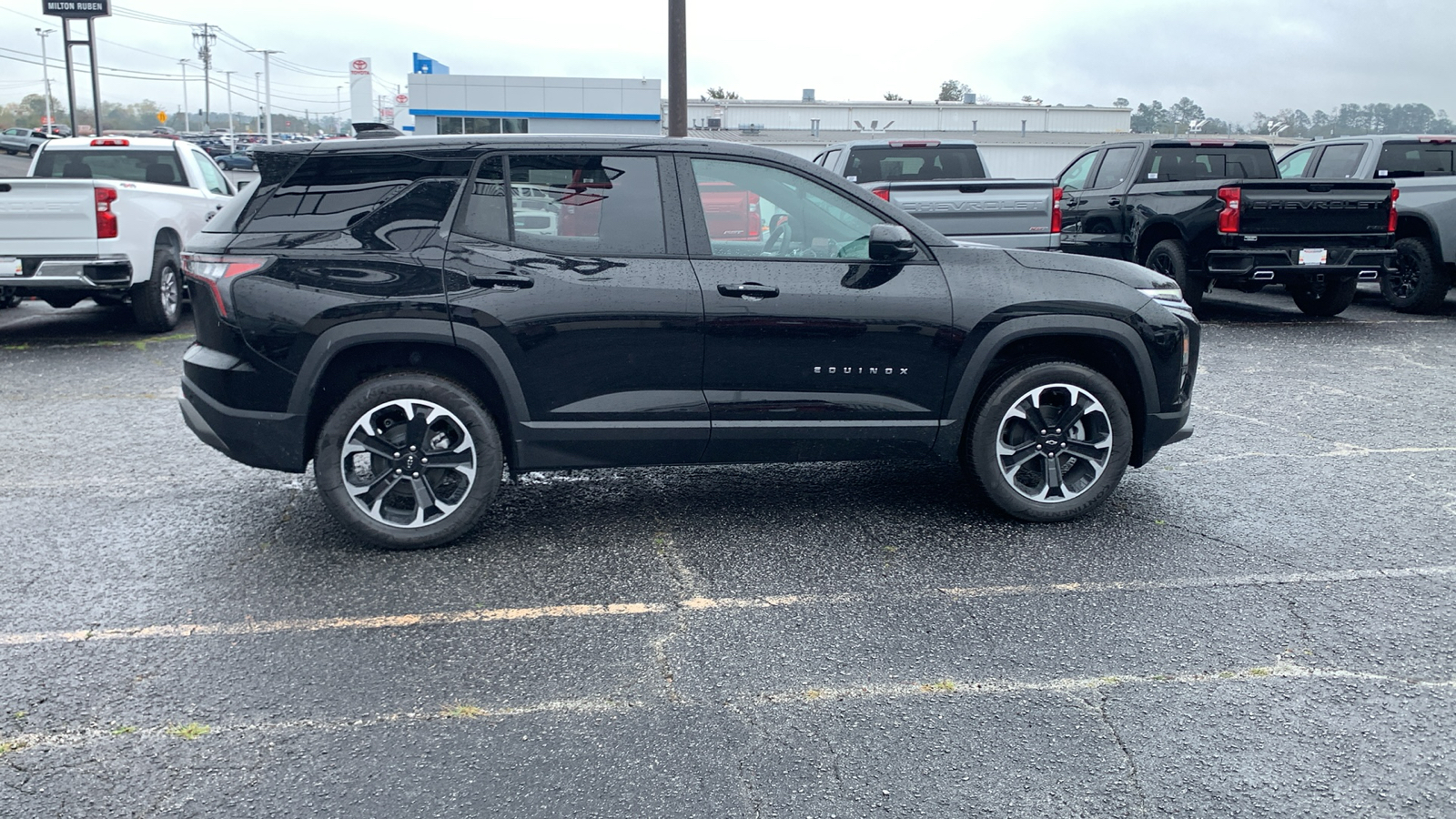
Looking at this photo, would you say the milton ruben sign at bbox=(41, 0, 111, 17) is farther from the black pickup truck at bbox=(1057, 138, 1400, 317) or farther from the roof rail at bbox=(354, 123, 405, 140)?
the roof rail at bbox=(354, 123, 405, 140)

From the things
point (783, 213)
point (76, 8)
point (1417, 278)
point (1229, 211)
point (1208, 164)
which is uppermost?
point (76, 8)

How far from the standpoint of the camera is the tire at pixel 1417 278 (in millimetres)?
12516

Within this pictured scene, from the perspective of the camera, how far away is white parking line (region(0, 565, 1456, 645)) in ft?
13.1

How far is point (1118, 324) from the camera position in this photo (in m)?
5.13

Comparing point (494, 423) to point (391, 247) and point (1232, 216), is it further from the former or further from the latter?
point (1232, 216)

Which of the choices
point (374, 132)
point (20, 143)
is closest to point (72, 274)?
point (374, 132)

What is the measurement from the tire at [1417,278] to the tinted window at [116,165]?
13.5 meters

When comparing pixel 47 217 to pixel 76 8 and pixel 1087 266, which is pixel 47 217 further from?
pixel 76 8

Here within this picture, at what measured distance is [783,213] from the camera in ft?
16.6

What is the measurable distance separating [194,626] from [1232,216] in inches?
400

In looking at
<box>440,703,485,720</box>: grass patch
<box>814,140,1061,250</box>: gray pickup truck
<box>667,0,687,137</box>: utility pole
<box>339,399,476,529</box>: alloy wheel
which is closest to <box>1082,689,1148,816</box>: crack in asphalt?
<box>440,703,485,720</box>: grass patch

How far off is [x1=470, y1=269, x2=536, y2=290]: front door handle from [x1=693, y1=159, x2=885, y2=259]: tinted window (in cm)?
87

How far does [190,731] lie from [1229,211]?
1050 cm

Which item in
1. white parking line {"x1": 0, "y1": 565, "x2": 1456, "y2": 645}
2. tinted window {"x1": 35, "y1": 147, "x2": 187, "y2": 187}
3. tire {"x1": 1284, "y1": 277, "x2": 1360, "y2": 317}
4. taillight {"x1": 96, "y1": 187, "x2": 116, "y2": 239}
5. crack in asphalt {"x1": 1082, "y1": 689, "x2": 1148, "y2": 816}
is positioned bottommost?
crack in asphalt {"x1": 1082, "y1": 689, "x2": 1148, "y2": 816}
